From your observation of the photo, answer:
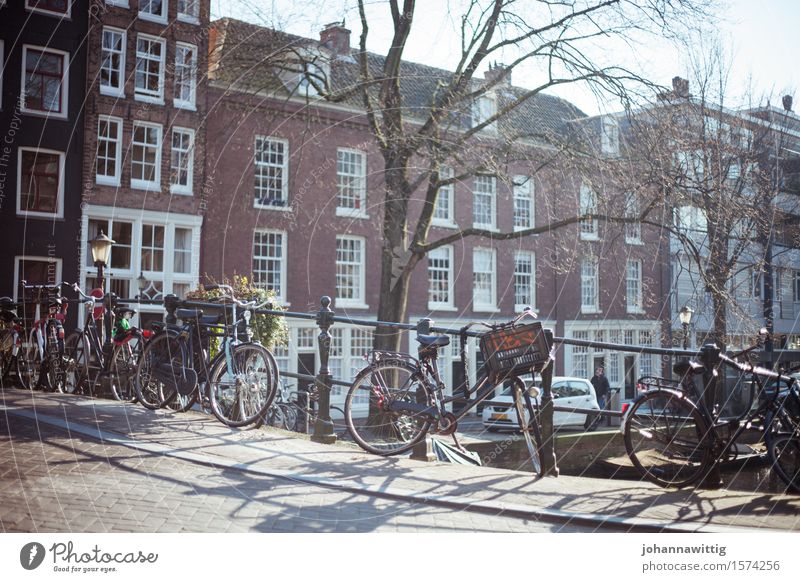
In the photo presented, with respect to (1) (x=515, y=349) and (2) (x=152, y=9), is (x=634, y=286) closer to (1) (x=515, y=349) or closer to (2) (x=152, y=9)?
(1) (x=515, y=349)

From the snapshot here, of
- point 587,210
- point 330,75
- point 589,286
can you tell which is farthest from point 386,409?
point 330,75

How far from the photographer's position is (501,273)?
207 inches

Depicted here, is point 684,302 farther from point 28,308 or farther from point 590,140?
point 28,308

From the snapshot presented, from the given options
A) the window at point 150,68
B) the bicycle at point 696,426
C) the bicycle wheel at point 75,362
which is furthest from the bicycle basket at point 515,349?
the bicycle wheel at point 75,362

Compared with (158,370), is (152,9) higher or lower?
higher

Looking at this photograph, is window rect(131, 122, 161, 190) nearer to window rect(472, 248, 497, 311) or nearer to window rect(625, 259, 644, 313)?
window rect(472, 248, 497, 311)

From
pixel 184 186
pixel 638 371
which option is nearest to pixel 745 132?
pixel 638 371

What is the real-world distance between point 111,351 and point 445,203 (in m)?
2.82

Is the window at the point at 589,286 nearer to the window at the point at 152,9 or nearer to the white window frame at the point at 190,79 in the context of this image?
the white window frame at the point at 190,79

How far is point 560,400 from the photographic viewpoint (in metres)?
3.90

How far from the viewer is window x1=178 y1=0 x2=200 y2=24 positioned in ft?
13.6

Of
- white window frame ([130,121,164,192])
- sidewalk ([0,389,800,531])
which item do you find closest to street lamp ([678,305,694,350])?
sidewalk ([0,389,800,531])

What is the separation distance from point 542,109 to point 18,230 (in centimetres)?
325

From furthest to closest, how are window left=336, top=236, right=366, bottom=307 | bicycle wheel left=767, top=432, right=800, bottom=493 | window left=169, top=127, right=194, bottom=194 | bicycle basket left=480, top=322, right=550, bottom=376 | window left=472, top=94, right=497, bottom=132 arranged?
1. window left=336, top=236, right=366, bottom=307
2. window left=472, top=94, right=497, bottom=132
3. window left=169, top=127, right=194, bottom=194
4. bicycle basket left=480, top=322, right=550, bottom=376
5. bicycle wheel left=767, top=432, right=800, bottom=493
